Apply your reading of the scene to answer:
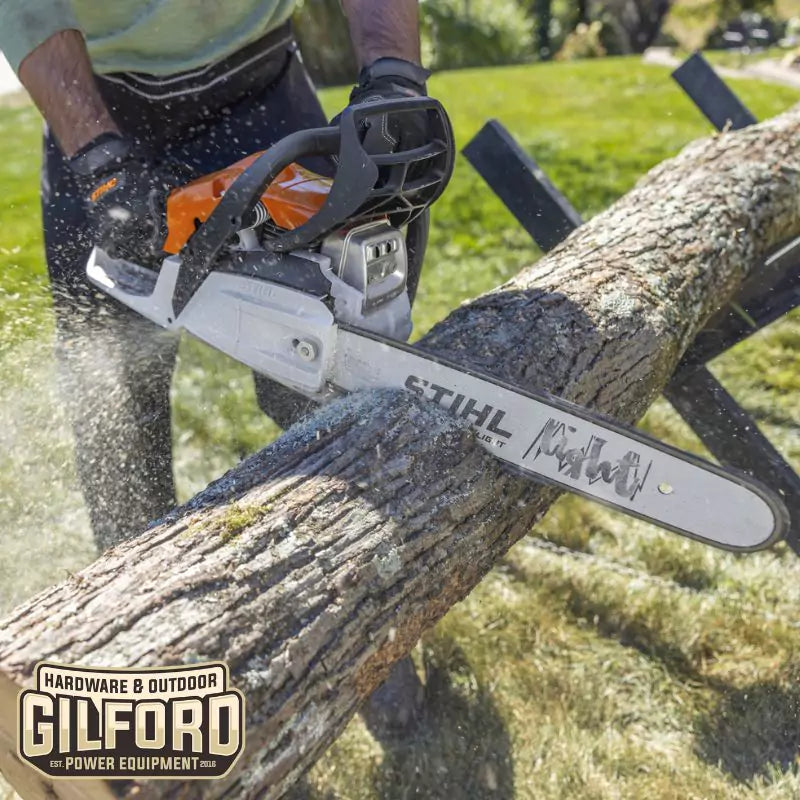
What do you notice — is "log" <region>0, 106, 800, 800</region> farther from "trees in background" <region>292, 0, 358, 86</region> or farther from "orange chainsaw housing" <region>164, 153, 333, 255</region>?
"trees in background" <region>292, 0, 358, 86</region>

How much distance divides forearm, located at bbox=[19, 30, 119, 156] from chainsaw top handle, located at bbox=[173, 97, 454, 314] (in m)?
0.31

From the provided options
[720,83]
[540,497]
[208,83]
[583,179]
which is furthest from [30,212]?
[540,497]

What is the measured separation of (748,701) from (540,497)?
893mm

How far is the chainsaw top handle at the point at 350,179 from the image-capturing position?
1451 millimetres

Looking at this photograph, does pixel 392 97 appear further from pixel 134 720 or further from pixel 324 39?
pixel 324 39

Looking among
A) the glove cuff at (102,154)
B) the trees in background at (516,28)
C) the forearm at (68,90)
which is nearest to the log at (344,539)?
the glove cuff at (102,154)

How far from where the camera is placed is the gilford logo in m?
1.03

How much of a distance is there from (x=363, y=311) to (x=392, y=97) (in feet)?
1.57

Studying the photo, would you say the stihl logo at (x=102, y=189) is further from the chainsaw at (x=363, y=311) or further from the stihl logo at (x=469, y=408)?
the stihl logo at (x=469, y=408)

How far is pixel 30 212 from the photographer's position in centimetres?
606

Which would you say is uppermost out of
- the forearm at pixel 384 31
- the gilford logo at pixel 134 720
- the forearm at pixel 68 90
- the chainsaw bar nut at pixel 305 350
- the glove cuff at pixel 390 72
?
the forearm at pixel 384 31

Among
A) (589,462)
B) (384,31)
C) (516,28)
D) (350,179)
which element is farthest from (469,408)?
(516,28)

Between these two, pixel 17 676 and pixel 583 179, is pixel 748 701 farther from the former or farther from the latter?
pixel 583 179

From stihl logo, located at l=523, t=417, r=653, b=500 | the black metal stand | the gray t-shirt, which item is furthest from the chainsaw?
the black metal stand
